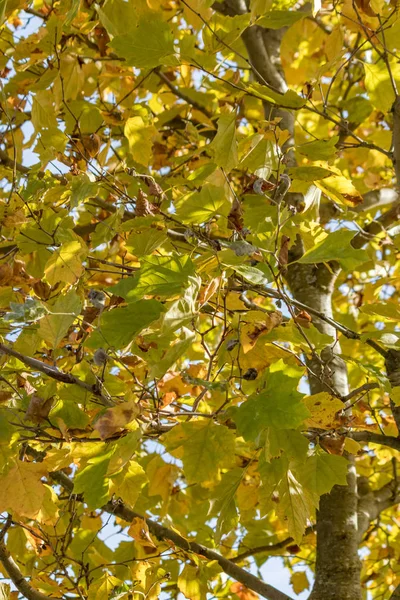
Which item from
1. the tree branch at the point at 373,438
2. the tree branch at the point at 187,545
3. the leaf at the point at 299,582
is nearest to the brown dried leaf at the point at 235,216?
the tree branch at the point at 373,438

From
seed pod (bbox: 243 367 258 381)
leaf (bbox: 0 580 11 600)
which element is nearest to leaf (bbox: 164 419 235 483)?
seed pod (bbox: 243 367 258 381)

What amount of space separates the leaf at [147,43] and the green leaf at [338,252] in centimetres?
57

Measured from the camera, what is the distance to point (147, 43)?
151 cm

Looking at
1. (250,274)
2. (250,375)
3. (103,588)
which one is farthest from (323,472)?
(103,588)

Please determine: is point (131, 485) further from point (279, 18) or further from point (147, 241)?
point (279, 18)

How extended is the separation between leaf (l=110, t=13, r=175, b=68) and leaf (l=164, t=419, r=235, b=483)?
0.85 meters

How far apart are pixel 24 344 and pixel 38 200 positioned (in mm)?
401

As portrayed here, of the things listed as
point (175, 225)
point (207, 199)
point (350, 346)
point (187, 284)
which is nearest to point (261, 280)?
point (187, 284)

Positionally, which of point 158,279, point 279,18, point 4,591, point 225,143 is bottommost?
point 4,591

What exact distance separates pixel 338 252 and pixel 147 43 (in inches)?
26.8

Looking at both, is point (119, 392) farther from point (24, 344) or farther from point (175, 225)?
point (175, 225)

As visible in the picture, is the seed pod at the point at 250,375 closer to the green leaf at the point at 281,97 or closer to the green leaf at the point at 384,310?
the green leaf at the point at 384,310

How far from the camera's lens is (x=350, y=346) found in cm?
317

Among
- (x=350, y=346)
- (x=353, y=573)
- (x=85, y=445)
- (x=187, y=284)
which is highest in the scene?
(x=350, y=346)
